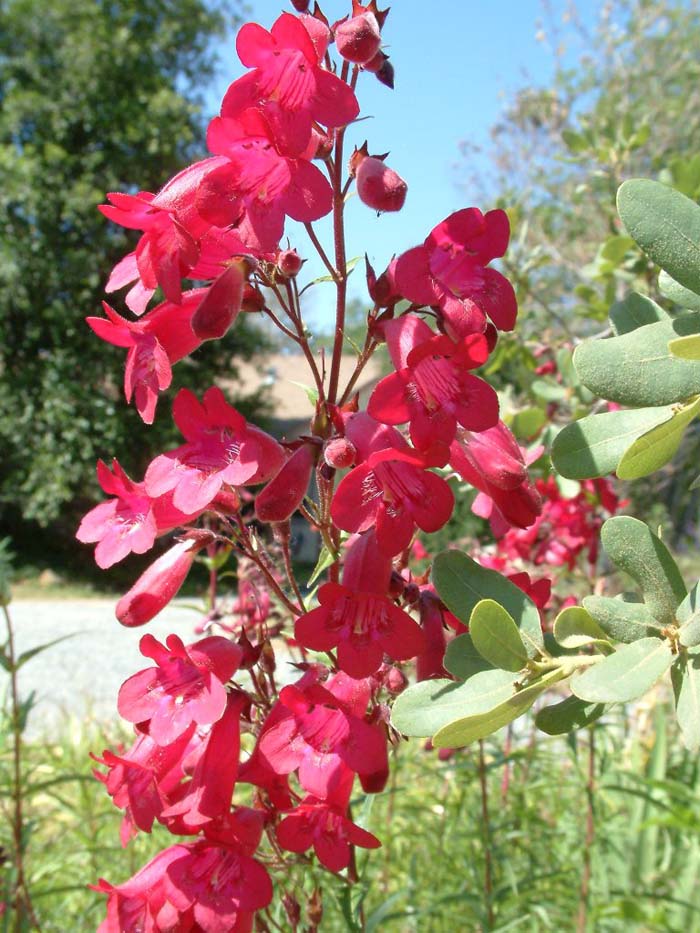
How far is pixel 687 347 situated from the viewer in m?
0.62

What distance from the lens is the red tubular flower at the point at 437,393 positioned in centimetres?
81

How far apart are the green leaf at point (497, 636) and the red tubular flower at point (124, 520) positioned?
1.30 feet

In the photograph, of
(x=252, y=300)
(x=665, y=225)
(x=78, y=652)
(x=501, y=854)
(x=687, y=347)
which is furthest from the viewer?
(x=78, y=652)

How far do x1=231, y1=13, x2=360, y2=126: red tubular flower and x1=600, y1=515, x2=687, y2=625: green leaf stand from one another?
56 cm

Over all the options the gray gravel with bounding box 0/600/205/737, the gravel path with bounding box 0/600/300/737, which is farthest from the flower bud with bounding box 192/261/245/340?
the gravel path with bounding box 0/600/300/737

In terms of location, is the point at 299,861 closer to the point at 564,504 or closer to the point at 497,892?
the point at 497,892

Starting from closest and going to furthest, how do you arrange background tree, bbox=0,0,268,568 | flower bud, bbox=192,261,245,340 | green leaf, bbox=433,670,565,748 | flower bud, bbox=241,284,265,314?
green leaf, bbox=433,670,565,748, flower bud, bbox=192,261,245,340, flower bud, bbox=241,284,265,314, background tree, bbox=0,0,268,568

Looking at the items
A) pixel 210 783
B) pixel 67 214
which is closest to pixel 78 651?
pixel 67 214

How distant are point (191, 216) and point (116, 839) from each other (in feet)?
11.6

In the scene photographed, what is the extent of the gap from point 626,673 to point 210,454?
0.55 m

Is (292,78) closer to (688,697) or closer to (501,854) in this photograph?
(688,697)

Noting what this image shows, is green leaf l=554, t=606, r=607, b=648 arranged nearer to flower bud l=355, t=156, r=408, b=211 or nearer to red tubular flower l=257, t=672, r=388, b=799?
red tubular flower l=257, t=672, r=388, b=799

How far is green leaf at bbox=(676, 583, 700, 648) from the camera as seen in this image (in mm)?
703

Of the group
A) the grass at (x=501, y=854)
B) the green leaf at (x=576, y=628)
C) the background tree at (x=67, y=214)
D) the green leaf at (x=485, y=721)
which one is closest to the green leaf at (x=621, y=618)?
the green leaf at (x=576, y=628)
